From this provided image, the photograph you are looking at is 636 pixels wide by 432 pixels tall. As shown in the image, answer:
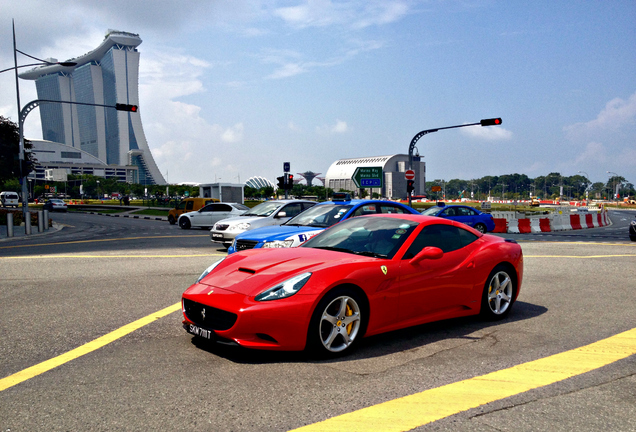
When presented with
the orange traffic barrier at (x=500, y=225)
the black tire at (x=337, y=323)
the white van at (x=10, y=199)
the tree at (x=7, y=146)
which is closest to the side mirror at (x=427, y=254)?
the black tire at (x=337, y=323)

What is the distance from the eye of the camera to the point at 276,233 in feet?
32.6

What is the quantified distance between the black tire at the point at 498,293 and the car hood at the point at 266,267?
184cm

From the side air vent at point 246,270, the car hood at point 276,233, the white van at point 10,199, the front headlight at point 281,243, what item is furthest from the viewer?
the white van at point 10,199

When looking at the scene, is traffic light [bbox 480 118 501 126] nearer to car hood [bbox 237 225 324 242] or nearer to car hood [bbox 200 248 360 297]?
car hood [bbox 237 225 324 242]

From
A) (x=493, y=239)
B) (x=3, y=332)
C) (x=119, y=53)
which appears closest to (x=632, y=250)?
(x=493, y=239)

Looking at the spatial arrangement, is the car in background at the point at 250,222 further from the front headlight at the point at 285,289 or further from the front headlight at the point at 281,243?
the front headlight at the point at 285,289

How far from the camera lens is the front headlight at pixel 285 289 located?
434cm

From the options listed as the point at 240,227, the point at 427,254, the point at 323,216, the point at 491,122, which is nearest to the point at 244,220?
the point at 240,227

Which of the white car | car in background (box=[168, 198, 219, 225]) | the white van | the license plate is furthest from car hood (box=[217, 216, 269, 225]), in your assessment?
the white van

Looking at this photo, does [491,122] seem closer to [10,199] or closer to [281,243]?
[281,243]

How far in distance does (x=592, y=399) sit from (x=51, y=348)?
4.50 metres

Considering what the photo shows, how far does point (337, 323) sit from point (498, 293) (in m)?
2.48

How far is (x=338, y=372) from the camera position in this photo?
13.6 feet

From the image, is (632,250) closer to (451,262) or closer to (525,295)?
(525,295)
